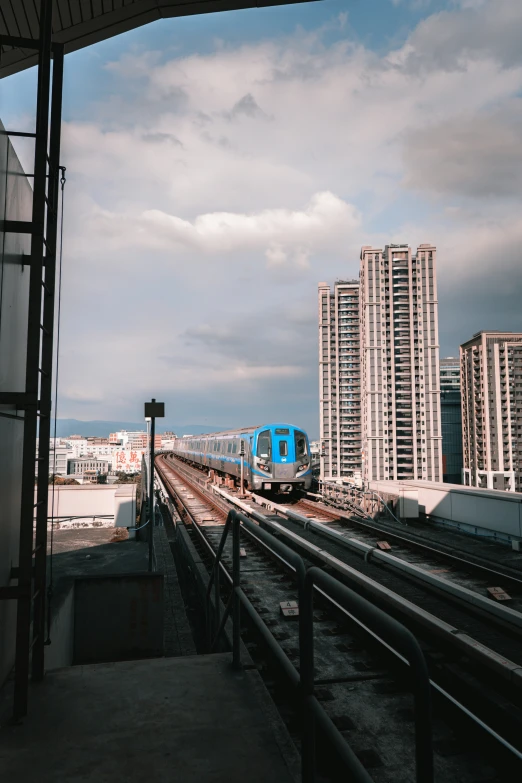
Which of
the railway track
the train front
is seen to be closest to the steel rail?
the railway track

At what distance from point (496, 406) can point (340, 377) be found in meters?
37.6

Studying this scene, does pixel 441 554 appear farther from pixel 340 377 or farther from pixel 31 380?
pixel 340 377

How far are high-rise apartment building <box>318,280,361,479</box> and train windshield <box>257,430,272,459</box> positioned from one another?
6822cm

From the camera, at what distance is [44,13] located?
4.18 metres

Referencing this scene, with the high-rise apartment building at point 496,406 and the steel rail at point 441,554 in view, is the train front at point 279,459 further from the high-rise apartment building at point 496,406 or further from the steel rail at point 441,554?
the high-rise apartment building at point 496,406

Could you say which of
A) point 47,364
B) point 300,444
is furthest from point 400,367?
point 47,364

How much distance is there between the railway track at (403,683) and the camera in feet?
12.7

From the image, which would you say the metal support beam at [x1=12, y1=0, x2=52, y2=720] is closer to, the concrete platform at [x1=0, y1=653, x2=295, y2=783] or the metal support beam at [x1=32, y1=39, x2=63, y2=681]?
the metal support beam at [x1=32, y1=39, x2=63, y2=681]

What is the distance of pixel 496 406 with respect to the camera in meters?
108

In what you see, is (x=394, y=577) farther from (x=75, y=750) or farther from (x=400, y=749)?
(x=75, y=750)

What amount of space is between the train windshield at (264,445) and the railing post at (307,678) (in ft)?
59.2

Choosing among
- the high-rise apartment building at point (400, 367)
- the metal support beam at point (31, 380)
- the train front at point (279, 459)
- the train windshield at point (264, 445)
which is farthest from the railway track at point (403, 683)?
the high-rise apartment building at point (400, 367)

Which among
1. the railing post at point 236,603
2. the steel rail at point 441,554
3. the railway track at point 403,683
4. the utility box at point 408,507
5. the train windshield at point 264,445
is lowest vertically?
the railway track at point 403,683

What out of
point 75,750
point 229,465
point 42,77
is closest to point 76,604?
point 75,750
